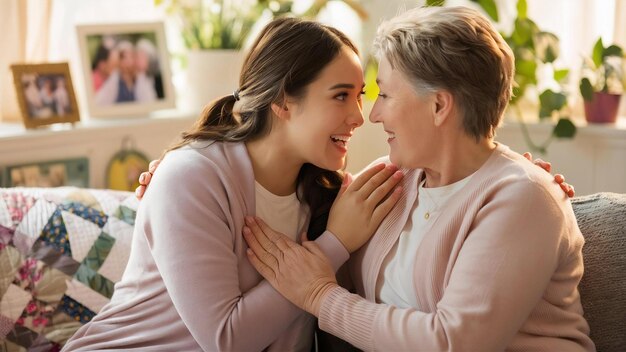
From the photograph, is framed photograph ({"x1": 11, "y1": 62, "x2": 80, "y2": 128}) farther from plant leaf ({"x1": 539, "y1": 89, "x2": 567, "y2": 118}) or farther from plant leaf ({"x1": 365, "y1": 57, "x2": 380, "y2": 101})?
plant leaf ({"x1": 539, "y1": 89, "x2": 567, "y2": 118})

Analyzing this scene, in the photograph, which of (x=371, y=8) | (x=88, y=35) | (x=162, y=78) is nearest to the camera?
(x=88, y=35)

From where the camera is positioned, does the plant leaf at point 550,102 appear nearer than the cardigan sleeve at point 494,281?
No

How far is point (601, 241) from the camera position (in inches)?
73.2

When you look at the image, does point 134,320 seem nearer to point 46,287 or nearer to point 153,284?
point 153,284

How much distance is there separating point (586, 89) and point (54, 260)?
216cm

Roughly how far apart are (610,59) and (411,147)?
189cm

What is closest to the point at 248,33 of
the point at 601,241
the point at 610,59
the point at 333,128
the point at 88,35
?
the point at 88,35

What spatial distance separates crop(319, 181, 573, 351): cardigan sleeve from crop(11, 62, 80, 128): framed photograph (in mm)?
1787

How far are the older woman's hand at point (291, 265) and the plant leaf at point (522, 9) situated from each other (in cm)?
187

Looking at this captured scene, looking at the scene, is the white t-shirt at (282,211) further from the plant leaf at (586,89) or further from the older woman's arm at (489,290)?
the plant leaf at (586,89)

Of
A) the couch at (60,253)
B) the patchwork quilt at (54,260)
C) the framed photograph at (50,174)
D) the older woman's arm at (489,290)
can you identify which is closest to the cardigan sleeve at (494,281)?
the older woman's arm at (489,290)

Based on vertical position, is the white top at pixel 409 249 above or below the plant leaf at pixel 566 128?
above

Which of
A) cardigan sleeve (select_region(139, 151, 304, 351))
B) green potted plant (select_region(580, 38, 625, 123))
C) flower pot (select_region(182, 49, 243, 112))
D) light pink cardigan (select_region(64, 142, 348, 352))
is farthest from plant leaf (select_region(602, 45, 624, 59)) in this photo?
cardigan sleeve (select_region(139, 151, 304, 351))

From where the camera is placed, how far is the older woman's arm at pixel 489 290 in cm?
154
